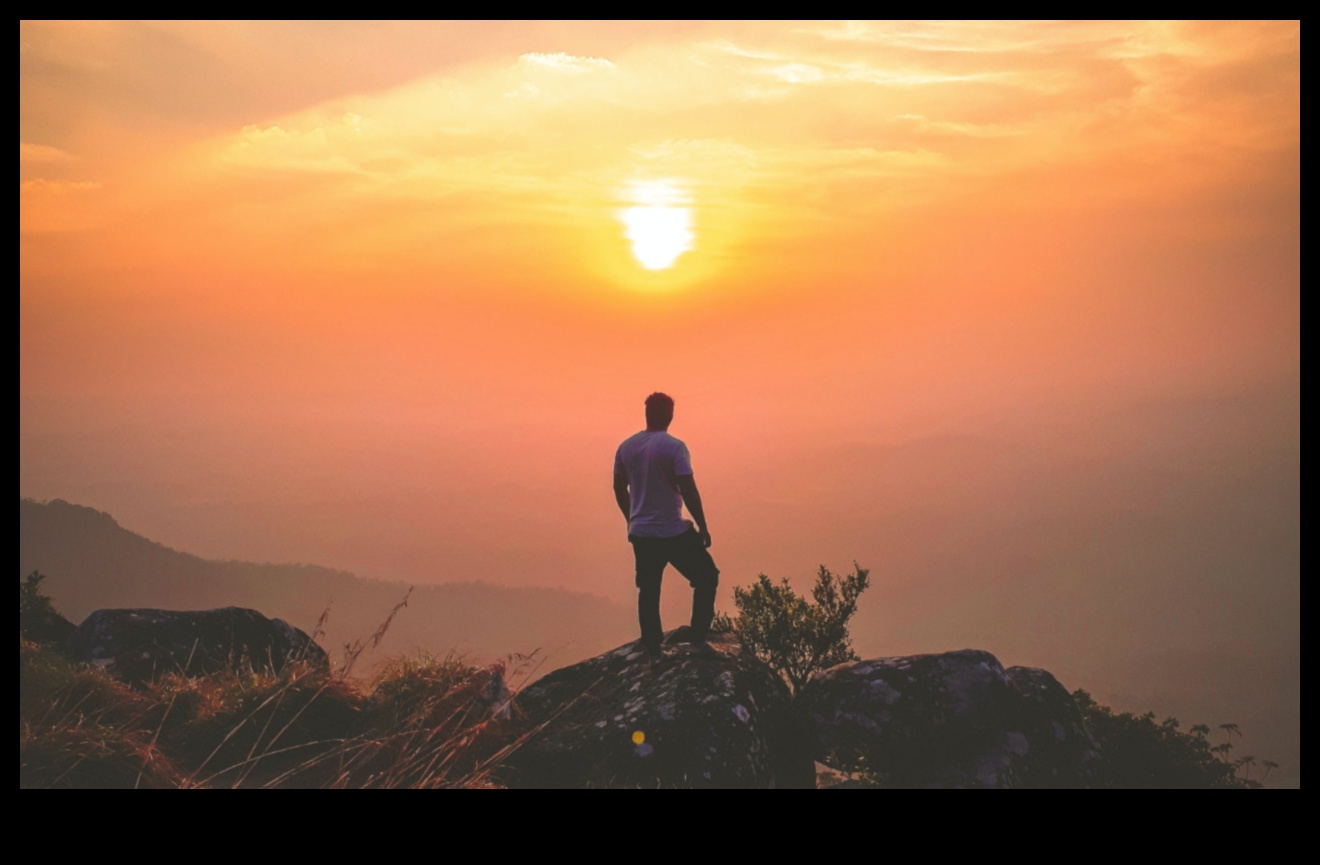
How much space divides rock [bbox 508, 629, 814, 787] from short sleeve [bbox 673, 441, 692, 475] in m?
2.43

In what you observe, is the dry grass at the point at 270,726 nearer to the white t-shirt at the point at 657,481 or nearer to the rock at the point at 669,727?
the rock at the point at 669,727

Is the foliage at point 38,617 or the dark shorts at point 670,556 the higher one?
the dark shorts at point 670,556

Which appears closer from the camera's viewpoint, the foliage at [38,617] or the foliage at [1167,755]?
the foliage at [38,617]

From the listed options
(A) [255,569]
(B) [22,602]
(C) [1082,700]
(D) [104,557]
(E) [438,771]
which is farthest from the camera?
(A) [255,569]

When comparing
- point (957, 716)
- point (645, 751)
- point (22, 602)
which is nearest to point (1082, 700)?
point (957, 716)

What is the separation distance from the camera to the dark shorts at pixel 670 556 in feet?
38.1

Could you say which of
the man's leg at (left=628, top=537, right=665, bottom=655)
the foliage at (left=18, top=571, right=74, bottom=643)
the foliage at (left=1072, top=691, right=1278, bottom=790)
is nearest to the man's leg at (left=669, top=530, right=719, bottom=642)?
the man's leg at (left=628, top=537, right=665, bottom=655)

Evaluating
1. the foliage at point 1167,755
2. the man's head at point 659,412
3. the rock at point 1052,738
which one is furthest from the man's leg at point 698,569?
the foliage at point 1167,755

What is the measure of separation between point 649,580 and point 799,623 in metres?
5.39

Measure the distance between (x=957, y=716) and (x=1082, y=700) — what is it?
17.5 ft

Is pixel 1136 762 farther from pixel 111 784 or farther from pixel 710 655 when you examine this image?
pixel 111 784

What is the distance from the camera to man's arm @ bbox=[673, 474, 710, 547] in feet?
37.6

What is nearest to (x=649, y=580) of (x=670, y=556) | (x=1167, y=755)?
(x=670, y=556)

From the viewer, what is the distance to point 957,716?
1180 centimetres
